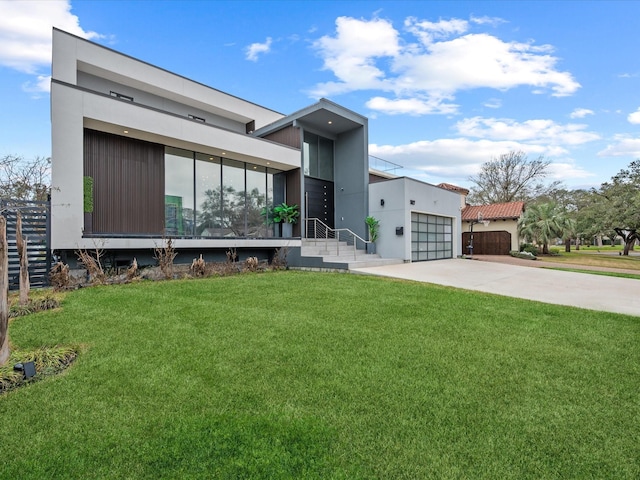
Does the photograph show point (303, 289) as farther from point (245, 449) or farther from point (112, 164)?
point (112, 164)

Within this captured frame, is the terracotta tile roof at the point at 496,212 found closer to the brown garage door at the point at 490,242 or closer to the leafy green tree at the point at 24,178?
the brown garage door at the point at 490,242

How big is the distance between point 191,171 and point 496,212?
2173 centimetres

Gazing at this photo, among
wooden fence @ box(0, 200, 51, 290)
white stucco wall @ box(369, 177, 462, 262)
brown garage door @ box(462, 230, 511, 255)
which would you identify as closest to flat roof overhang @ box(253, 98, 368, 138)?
white stucco wall @ box(369, 177, 462, 262)

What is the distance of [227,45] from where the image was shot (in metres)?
14.4

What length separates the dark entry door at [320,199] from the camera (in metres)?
15.4

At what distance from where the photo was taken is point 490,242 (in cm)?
2358

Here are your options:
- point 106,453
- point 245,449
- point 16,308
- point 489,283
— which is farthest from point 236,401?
point 489,283

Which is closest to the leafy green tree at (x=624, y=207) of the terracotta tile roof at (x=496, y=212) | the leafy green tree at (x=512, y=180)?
the leafy green tree at (x=512, y=180)


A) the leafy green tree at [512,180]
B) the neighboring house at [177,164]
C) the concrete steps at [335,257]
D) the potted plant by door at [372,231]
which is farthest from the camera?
the leafy green tree at [512,180]

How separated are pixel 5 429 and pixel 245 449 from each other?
1929mm

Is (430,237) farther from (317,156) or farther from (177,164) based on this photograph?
(177,164)

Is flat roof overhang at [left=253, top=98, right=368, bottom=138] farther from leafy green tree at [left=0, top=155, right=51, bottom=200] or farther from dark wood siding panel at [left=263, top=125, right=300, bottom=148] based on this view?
leafy green tree at [left=0, top=155, right=51, bottom=200]

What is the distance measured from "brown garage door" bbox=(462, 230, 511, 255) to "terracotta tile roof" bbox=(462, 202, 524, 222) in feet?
3.91

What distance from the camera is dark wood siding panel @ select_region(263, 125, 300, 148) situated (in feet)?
48.8
